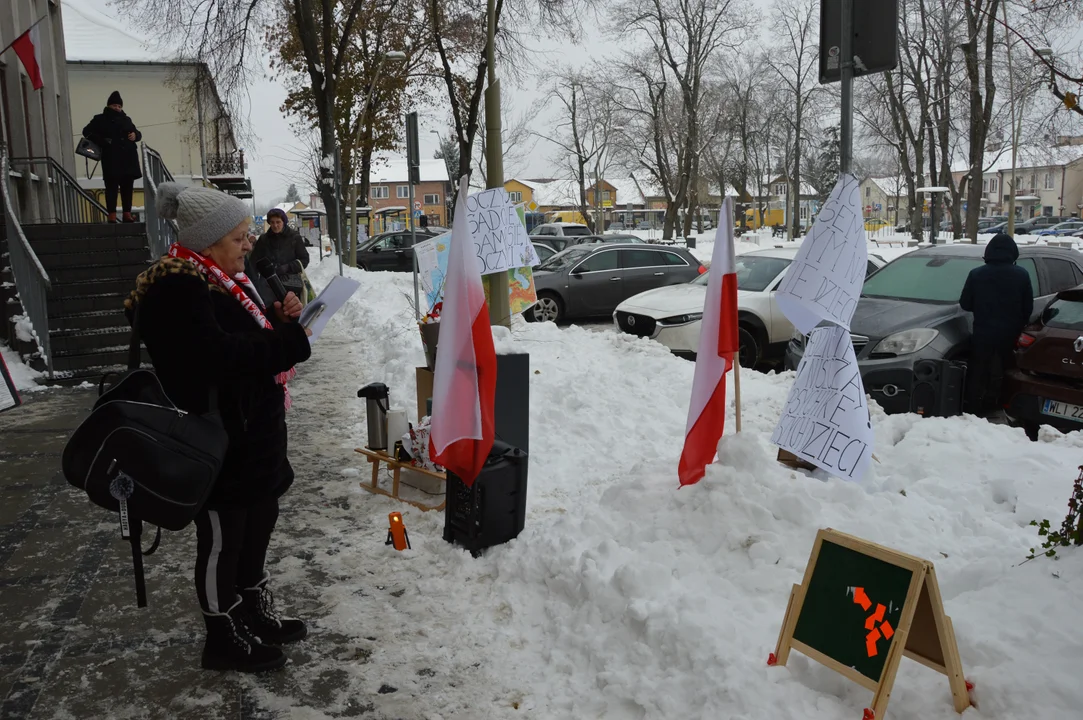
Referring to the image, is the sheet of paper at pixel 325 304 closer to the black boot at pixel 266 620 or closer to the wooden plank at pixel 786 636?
the black boot at pixel 266 620

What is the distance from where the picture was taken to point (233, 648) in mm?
3578

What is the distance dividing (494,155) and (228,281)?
8723mm

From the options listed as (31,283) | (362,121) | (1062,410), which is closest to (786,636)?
(1062,410)

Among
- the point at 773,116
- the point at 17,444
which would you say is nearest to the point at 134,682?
the point at 17,444

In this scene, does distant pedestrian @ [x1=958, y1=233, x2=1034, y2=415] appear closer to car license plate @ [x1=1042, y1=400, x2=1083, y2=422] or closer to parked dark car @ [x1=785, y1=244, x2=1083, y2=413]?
parked dark car @ [x1=785, y1=244, x2=1083, y2=413]

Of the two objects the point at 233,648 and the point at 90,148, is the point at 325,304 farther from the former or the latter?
the point at 90,148

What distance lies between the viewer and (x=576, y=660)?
3611mm

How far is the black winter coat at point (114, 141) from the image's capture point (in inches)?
508

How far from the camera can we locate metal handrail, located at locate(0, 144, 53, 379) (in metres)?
10.1

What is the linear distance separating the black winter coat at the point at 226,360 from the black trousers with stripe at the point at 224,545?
7 cm

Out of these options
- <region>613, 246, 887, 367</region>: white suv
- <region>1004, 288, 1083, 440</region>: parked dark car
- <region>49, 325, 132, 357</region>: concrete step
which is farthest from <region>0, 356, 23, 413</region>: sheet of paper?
<region>1004, 288, 1083, 440</region>: parked dark car

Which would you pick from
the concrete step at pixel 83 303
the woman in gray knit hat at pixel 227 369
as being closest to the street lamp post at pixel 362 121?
the concrete step at pixel 83 303

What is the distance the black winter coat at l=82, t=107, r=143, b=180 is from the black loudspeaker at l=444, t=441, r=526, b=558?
10434 mm

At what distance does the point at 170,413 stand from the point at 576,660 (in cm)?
190
